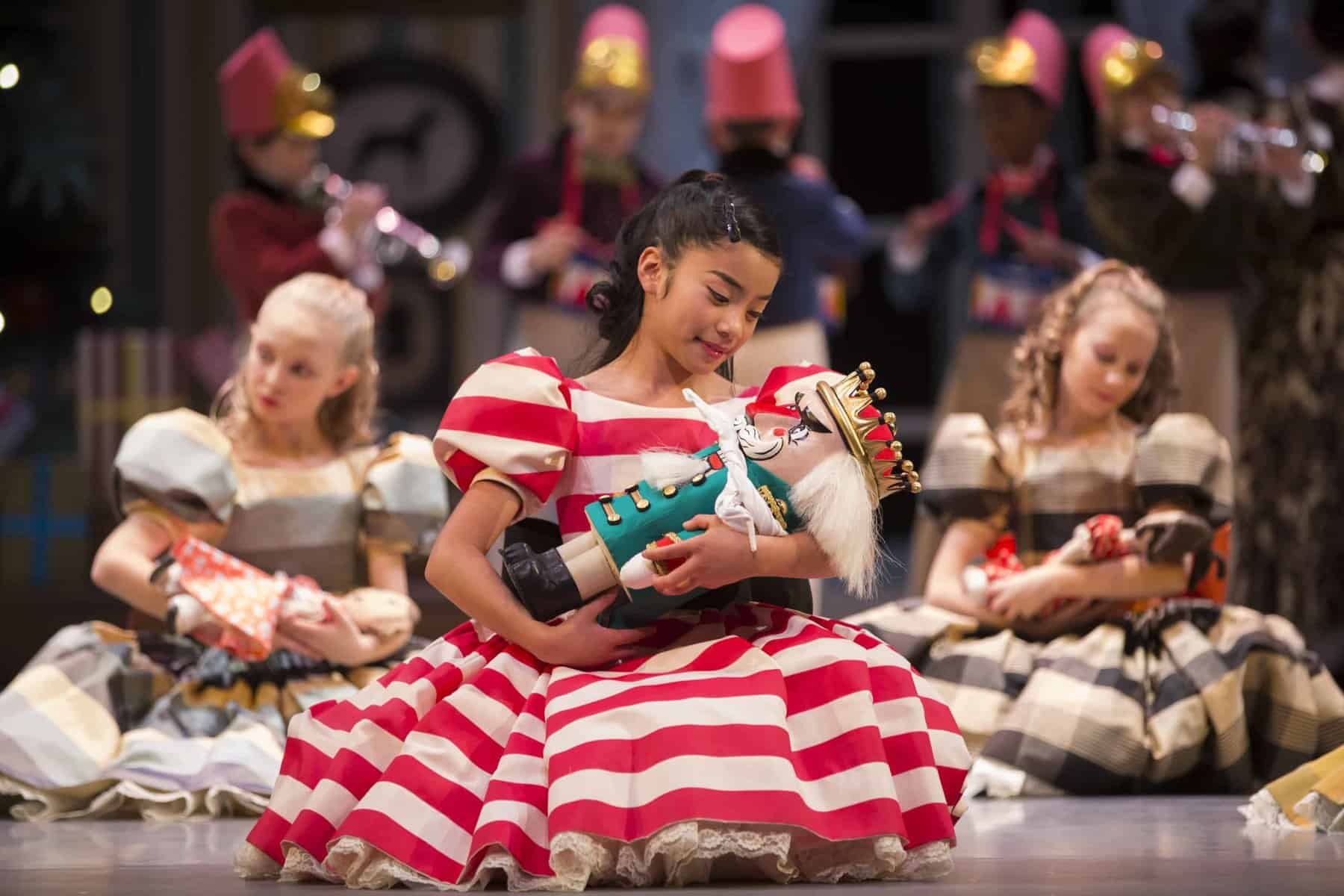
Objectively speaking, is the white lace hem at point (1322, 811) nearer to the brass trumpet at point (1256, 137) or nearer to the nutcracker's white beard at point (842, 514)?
the nutcracker's white beard at point (842, 514)

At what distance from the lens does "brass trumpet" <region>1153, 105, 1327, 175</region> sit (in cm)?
457

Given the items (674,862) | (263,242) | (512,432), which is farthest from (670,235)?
(263,242)

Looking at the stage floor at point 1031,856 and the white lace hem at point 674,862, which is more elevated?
the white lace hem at point 674,862

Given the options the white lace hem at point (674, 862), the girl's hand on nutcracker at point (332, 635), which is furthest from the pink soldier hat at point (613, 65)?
the white lace hem at point (674, 862)

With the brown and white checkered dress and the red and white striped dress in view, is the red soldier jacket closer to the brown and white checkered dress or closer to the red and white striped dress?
the brown and white checkered dress

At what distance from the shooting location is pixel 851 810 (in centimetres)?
212

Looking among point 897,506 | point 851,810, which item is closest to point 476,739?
point 851,810

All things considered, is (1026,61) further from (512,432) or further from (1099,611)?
(512,432)

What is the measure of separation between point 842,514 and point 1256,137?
2806 mm

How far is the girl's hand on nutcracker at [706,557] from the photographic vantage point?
225 cm

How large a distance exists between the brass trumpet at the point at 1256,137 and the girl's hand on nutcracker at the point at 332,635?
2.64m

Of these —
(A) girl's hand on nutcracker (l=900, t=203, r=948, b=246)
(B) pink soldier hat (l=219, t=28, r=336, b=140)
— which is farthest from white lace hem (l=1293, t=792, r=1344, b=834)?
(B) pink soldier hat (l=219, t=28, r=336, b=140)

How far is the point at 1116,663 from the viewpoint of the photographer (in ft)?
10.8

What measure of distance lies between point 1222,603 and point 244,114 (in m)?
2.80
